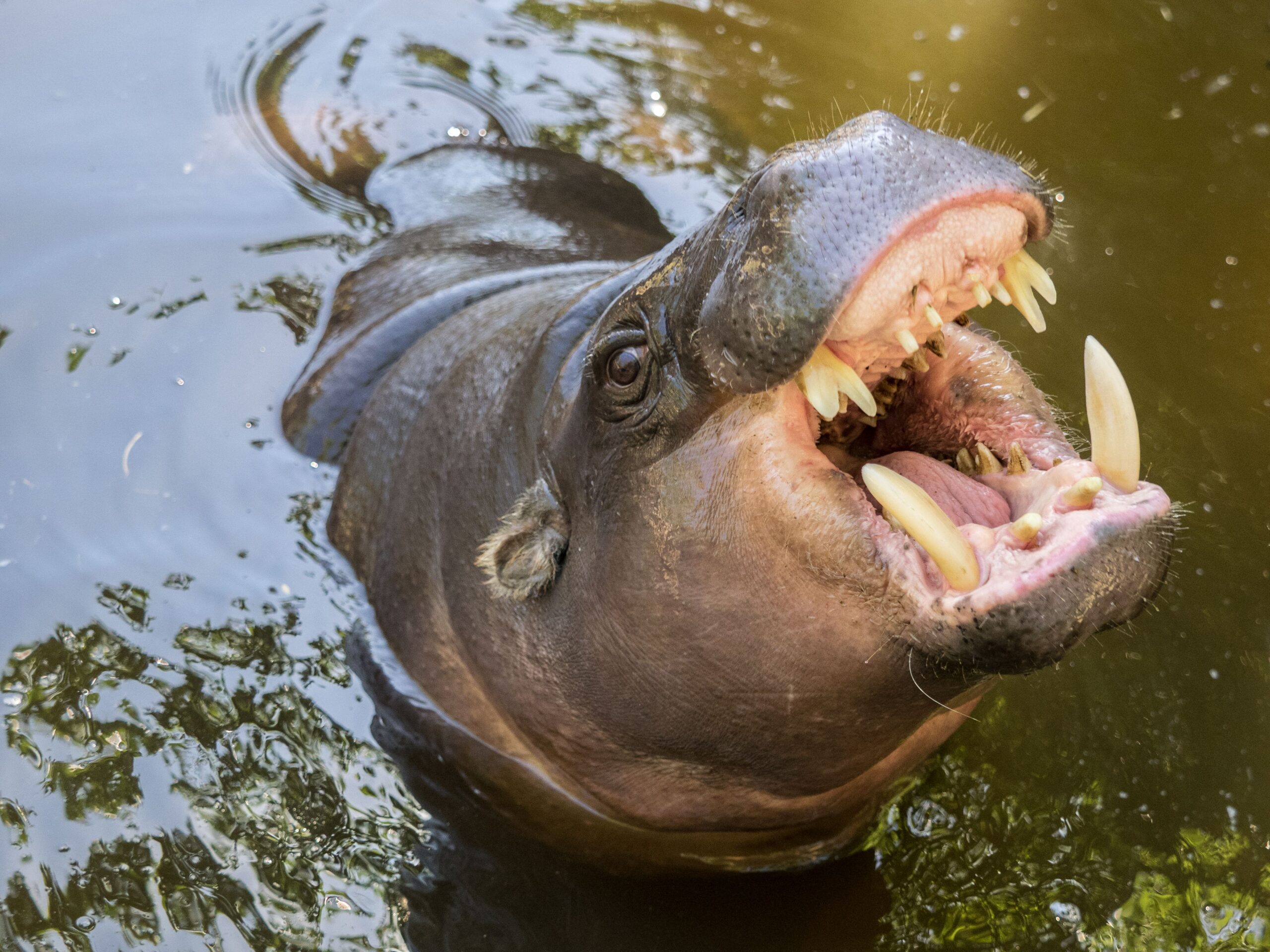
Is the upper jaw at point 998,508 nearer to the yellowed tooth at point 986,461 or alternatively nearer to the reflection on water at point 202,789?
the yellowed tooth at point 986,461

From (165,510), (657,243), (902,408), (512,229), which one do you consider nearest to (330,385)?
(165,510)

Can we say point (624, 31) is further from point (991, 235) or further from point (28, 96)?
point (991, 235)

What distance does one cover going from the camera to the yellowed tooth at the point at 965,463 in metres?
3.67

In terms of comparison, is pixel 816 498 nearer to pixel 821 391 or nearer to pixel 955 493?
pixel 821 391

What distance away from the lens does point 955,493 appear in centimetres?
348

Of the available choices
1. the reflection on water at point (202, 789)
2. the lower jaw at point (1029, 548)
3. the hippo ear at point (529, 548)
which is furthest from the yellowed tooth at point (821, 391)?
the reflection on water at point (202, 789)

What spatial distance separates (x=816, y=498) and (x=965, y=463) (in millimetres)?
654

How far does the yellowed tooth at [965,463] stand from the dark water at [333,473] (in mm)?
1762

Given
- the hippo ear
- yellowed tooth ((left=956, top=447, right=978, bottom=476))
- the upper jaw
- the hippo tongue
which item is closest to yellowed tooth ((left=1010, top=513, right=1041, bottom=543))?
the upper jaw

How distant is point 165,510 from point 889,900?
12.0 feet

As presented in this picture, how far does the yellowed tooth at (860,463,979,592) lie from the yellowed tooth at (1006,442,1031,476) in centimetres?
54

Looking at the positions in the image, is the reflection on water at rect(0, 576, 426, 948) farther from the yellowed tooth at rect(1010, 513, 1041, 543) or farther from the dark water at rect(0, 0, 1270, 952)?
the yellowed tooth at rect(1010, 513, 1041, 543)

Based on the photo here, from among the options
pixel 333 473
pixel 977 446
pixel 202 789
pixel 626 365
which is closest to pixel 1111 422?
pixel 977 446

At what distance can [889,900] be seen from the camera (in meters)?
4.64
